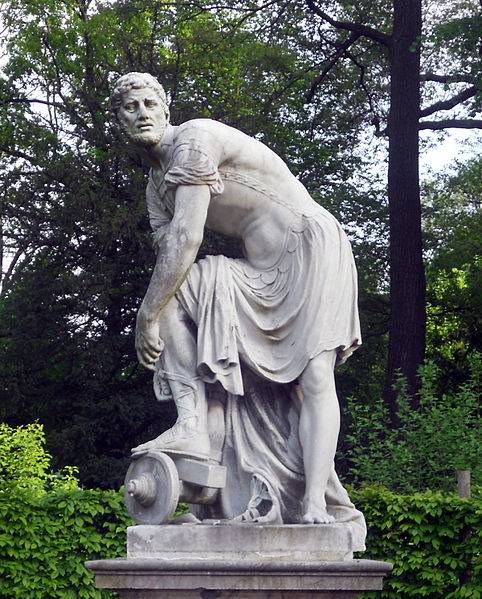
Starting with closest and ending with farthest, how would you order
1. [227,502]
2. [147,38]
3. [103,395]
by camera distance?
[227,502]
[103,395]
[147,38]

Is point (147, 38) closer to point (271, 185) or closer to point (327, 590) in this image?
point (271, 185)

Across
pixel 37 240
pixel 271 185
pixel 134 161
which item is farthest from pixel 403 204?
pixel 271 185

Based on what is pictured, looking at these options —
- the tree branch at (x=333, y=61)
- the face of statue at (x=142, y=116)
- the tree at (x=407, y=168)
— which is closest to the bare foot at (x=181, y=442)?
the face of statue at (x=142, y=116)

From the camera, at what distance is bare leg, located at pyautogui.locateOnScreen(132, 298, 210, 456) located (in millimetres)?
4723

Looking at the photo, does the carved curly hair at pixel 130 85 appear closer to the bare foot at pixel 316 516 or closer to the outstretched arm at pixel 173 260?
the outstretched arm at pixel 173 260

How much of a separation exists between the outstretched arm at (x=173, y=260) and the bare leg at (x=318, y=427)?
0.71 m

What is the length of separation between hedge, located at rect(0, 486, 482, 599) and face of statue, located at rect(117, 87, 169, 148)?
3.99m

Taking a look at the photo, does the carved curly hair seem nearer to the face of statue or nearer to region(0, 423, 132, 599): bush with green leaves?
the face of statue

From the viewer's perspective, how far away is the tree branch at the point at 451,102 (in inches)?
708

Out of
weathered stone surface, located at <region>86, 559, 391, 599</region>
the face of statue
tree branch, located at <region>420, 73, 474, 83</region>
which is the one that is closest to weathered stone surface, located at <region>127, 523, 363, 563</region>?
weathered stone surface, located at <region>86, 559, 391, 599</region>

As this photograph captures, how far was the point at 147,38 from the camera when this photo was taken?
19.7 m

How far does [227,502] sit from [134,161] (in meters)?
14.0

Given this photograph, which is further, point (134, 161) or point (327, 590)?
point (134, 161)

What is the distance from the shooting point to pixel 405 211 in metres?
15.3
